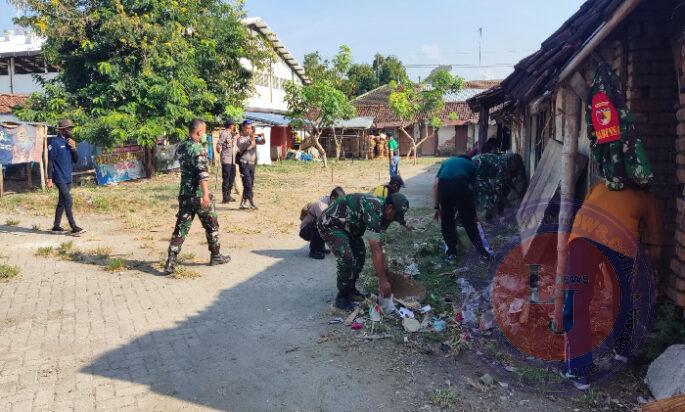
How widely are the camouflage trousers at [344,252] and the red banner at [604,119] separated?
2.37m

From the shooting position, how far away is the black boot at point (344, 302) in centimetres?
530

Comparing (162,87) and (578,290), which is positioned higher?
(162,87)

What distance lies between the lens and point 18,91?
2550 centimetres

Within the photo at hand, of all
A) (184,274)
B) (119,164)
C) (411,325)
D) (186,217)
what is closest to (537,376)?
(411,325)

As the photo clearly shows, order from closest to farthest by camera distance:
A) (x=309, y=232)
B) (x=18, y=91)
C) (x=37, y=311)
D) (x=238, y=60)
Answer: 1. (x=37, y=311)
2. (x=309, y=232)
3. (x=238, y=60)
4. (x=18, y=91)

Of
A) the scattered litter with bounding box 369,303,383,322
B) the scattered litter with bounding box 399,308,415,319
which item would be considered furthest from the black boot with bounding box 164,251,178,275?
the scattered litter with bounding box 399,308,415,319

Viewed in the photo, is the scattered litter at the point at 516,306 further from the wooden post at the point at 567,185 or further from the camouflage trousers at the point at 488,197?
the camouflage trousers at the point at 488,197

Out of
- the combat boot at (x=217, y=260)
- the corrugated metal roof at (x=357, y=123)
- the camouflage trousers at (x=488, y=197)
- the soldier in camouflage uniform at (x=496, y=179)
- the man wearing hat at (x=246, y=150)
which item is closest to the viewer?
the combat boot at (x=217, y=260)

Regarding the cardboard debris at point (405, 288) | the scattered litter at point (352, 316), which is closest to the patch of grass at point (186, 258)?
the scattered litter at point (352, 316)

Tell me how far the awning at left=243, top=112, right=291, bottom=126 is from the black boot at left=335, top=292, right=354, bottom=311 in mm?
21605

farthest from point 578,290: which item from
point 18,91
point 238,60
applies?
point 18,91

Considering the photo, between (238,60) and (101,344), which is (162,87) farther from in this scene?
(101,344)

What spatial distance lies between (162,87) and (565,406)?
15.1 metres

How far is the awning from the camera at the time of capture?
87.2ft
